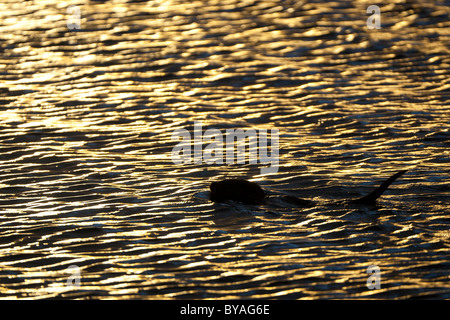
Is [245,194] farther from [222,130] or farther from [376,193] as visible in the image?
[222,130]

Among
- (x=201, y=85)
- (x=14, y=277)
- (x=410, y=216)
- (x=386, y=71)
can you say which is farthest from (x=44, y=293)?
(x=386, y=71)

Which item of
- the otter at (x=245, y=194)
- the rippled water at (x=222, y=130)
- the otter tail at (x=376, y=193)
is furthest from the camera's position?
the otter at (x=245, y=194)

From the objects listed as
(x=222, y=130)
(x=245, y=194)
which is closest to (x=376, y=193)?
(x=245, y=194)

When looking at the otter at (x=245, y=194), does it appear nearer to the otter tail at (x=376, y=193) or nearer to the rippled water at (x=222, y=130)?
the otter tail at (x=376, y=193)

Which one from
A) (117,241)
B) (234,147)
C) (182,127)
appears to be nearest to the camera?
(117,241)

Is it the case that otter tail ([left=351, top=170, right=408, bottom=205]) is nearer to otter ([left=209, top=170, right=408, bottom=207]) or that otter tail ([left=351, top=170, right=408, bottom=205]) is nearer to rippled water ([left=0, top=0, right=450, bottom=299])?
otter ([left=209, top=170, right=408, bottom=207])

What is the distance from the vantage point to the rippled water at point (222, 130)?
7.42 m

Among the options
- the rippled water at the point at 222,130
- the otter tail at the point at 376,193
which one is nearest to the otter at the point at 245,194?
the otter tail at the point at 376,193

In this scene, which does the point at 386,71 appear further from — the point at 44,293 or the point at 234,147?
the point at 44,293

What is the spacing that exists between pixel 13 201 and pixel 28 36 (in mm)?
9523

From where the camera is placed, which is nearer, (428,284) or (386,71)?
(428,284)
